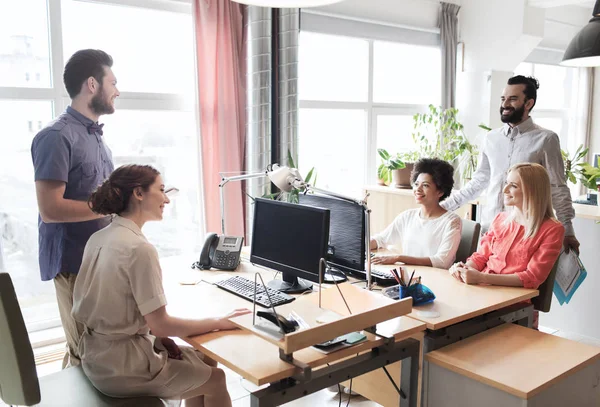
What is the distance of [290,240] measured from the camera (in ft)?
7.25

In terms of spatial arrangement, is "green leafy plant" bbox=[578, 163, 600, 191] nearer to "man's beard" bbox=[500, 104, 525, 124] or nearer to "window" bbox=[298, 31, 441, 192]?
"window" bbox=[298, 31, 441, 192]

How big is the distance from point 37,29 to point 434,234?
2654 millimetres

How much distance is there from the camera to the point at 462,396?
189 cm

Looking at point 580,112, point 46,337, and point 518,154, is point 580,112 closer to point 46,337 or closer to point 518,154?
point 518,154

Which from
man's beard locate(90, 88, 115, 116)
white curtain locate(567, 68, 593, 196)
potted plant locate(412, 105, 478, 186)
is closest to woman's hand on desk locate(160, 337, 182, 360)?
man's beard locate(90, 88, 115, 116)

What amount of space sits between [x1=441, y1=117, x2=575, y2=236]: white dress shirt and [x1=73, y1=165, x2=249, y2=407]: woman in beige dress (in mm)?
1832

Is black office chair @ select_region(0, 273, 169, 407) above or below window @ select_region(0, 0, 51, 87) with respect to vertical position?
below

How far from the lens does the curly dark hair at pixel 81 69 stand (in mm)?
2357

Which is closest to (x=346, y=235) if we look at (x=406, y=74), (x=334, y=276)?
(x=334, y=276)

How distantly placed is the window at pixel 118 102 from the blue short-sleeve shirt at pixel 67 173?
1202 mm

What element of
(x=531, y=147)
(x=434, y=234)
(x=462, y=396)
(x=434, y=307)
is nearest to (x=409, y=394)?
(x=462, y=396)

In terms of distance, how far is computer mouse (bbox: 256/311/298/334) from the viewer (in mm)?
1614

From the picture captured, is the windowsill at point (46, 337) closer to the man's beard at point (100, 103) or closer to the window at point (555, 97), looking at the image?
the man's beard at point (100, 103)

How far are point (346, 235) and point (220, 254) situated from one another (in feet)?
2.17
